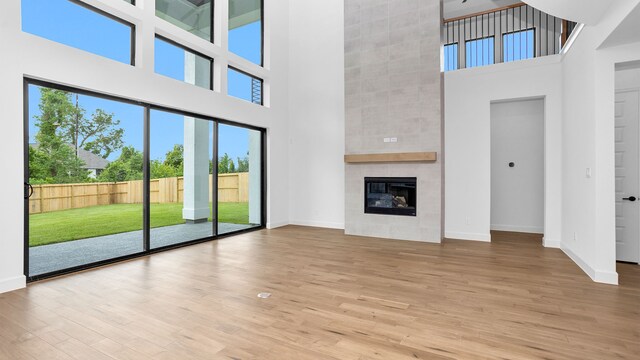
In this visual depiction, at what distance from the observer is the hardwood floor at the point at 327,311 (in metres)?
2.12

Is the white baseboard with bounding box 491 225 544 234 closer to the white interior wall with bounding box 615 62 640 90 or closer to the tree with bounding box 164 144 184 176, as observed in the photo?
the white interior wall with bounding box 615 62 640 90

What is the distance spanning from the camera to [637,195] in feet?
13.2

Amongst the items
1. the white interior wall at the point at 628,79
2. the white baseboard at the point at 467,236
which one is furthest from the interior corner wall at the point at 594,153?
the white baseboard at the point at 467,236

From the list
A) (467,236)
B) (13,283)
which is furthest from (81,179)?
(467,236)

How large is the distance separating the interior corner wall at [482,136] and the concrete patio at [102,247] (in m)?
4.34

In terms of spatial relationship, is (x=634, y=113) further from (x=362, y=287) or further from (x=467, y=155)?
(x=362, y=287)

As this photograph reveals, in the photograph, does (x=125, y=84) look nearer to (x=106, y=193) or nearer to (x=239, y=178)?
(x=106, y=193)

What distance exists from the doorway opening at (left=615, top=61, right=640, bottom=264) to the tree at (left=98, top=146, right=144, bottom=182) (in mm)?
6377

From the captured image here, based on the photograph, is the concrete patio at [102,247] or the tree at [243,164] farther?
the tree at [243,164]

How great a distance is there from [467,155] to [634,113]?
2145 mm

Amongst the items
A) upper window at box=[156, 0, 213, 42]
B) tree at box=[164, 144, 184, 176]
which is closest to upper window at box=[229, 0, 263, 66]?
upper window at box=[156, 0, 213, 42]

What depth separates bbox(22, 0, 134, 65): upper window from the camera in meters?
3.51

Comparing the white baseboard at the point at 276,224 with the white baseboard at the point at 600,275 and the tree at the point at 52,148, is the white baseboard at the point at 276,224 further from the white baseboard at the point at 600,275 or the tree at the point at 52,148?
the white baseboard at the point at 600,275

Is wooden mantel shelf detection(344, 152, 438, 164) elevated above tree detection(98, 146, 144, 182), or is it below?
above
